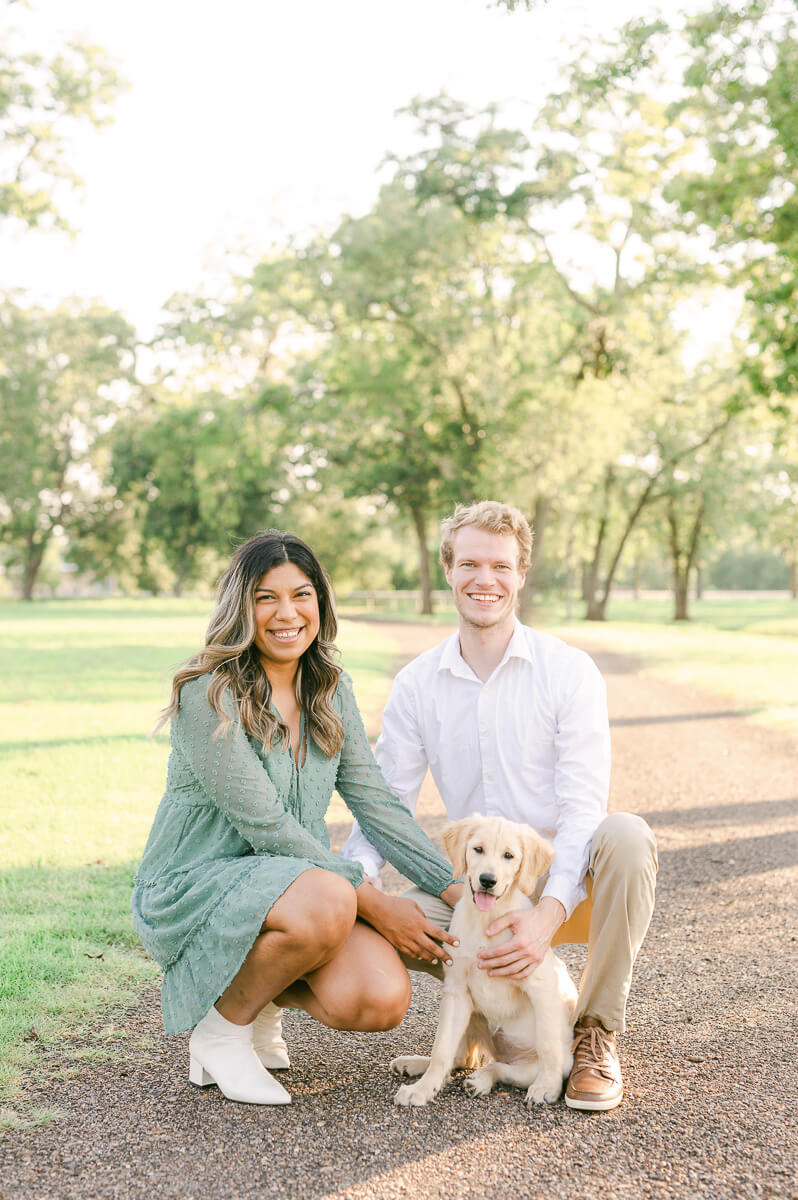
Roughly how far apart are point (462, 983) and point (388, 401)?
34709 millimetres

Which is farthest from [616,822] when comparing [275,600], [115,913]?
[115,913]

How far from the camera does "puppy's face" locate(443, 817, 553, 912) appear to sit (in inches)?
143

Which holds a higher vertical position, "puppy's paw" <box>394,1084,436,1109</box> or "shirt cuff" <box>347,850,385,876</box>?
"shirt cuff" <box>347,850,385,876</box>

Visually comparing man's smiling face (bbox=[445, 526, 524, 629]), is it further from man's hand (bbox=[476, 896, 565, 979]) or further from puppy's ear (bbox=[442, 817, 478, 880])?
man's hand (bbox=[476, 896, 565, 979])

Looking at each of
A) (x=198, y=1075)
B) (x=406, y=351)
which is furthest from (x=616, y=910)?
(x=406, y=351)

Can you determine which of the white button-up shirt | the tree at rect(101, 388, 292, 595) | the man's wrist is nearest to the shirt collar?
the white button-up shirt

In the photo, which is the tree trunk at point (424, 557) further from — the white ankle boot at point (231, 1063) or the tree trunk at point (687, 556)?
the white ankle boot at point (231, 1063)

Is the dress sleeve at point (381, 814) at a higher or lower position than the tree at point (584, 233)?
lower

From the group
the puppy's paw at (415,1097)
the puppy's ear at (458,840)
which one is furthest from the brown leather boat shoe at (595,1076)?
the puppy's ear at (458,840)

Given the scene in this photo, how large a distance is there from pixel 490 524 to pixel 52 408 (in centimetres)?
5718

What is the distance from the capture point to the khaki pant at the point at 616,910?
12.4ft

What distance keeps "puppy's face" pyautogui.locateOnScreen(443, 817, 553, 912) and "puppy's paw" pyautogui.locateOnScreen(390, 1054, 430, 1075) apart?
0.66m

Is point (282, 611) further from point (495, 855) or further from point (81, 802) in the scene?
point (81, 802)

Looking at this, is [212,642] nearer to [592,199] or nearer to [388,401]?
[592,199]
